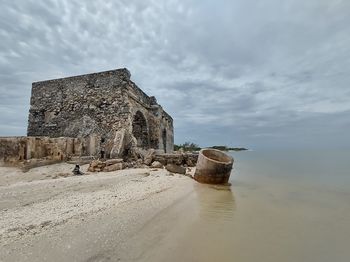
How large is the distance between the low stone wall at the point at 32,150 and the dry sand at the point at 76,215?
1.74 meters

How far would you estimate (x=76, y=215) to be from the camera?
10.7 ft

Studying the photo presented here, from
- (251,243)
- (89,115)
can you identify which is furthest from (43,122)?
(251,243)

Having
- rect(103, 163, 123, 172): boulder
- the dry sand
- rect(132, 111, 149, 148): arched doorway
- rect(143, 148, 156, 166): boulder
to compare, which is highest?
rect(132, 111, 149, 148): arched doorway

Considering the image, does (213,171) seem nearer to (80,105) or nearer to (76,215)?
(76,215)

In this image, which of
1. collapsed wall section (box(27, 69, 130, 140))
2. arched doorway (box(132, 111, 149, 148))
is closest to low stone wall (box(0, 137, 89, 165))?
collapsed wall section (box(27, 69, 130, 140))

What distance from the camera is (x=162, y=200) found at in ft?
15.0

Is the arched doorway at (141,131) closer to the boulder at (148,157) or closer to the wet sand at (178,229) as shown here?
the boulder at (148,157)

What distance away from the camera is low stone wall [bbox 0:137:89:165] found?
7.56 m

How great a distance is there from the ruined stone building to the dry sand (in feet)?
12.9

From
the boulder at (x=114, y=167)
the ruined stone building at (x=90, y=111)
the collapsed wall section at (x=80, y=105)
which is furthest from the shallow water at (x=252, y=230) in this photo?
the collapsed wall section at (x=80, y=105)

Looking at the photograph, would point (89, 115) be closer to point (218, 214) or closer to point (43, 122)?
point (43, 122)

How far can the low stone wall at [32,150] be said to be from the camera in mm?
7562

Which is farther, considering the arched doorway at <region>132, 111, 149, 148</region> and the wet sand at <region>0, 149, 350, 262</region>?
the arched doorway at <region>132, 111, 149, 148</region>

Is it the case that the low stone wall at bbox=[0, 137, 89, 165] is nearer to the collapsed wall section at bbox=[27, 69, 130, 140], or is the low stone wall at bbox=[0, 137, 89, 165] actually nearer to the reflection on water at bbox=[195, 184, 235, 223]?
the collapsed wall section at bbox=[27, 69, 130, 140]
